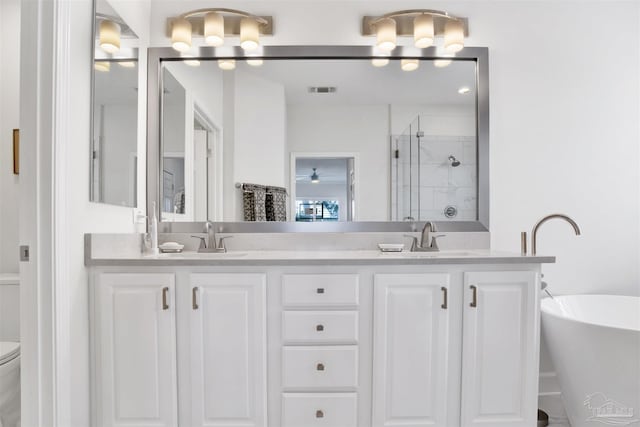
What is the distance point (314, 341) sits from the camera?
5.02ft

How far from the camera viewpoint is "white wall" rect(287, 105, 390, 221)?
2.09m

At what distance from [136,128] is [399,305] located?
1.68 m

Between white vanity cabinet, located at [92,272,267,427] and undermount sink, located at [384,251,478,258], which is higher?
undermount sink, located at [384,251,478,258]

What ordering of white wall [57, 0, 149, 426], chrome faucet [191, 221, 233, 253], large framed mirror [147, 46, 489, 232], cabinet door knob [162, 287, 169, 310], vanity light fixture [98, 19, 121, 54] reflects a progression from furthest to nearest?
large framed mirror [147, 46, 489, 232]
chrome faucet [191, 221, 233, 253]
vanity light fixture [98, 19, 121, 54]
cabinet door knob [162, 287, 169, 310]
white wall [57, 0, 149, 426]

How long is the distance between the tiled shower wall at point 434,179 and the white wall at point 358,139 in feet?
0.27

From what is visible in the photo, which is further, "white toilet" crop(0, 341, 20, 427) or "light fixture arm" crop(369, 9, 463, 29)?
"light fixture arm" crop(369, 9, 463, 29)

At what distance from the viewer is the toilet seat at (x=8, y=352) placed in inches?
57.9

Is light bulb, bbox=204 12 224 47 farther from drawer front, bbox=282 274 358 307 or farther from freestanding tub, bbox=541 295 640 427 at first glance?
freestanding tub, bbox=541 295 640 427

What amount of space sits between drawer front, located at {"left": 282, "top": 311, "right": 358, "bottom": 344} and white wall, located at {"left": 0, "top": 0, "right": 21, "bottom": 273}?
1692 mm

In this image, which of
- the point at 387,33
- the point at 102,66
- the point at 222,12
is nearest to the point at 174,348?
the point at 102,66

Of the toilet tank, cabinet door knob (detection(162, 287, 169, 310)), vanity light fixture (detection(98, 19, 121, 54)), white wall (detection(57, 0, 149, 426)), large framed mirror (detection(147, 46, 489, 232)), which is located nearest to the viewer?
white wall (detection(57, 0, 149, 426))

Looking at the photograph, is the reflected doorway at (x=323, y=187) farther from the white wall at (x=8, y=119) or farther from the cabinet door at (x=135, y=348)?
the white wall at (x=8, y=119)

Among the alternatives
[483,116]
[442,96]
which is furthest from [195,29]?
[483,116]

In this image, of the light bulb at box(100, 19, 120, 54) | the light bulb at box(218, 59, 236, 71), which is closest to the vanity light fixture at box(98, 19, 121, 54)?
the light bulb at box(100, 19, 120, 54)
